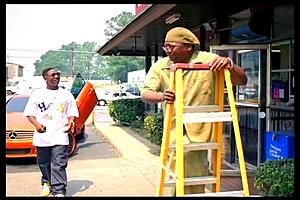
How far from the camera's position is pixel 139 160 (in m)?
7.80

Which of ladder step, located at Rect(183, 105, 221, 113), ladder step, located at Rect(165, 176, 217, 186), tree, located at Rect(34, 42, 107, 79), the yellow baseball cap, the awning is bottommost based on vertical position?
ladder step, located at Rect(165, 176, 217, 186)

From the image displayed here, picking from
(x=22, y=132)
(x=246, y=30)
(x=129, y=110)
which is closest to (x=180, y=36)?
(x=246, y=30)

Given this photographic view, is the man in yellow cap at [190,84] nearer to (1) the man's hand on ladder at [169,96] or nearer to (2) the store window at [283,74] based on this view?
(1) the man's hand on ladder at [169,96]

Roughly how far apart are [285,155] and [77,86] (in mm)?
6791

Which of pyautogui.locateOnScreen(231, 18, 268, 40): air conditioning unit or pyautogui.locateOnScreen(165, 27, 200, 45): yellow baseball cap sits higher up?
pyautogui.locateOnScreen(231, 18, 268, 40): air conditioning unit

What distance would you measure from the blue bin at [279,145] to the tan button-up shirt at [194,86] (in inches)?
121

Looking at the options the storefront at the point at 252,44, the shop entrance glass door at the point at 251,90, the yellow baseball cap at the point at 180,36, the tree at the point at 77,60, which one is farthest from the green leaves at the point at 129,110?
the tree at the point at 77,60

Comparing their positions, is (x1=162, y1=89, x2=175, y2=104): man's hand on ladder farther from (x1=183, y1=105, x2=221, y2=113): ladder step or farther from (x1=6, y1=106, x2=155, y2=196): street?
(x1=6, y1=106, x2=155, y2=196): street

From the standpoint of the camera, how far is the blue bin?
580cm

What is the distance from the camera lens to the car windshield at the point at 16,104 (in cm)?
903

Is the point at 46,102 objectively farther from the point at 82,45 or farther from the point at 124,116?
the point at 82,45

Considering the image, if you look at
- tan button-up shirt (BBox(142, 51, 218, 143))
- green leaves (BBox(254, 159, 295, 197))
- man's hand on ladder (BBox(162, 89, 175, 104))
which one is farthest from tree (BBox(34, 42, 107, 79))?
man's hand on ladder (BBox(162, 89, 175, 104))

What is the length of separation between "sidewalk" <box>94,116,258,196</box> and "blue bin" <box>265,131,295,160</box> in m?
0.55

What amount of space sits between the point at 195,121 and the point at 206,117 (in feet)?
0.33
